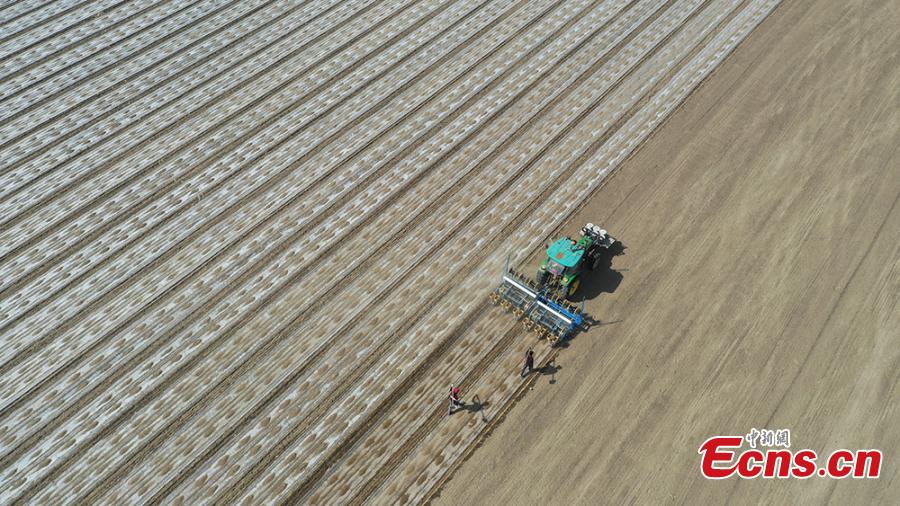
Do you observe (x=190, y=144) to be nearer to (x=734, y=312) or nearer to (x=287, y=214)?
(x=287, y=214)

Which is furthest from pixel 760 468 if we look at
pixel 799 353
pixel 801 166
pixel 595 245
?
pixel 801 166

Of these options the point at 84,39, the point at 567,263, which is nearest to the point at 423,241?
the point at 567,263

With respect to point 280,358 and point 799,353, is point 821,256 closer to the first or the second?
point 799,353

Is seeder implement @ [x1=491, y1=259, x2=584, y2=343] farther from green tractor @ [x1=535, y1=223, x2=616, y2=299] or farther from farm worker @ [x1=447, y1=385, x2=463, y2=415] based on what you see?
farm worker @ [x1=447, y1=385, x2=463, y2=415]

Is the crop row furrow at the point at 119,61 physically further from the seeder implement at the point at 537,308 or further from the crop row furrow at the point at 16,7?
the seeder implement at the point at 537,308

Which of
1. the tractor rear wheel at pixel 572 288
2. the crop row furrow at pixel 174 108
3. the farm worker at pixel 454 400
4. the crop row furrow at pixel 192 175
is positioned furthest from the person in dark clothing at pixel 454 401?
the crop row furrow at pixel 174 108

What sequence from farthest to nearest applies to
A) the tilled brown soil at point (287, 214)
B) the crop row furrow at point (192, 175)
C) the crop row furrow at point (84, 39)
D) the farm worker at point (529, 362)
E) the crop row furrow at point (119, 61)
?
the crop row furrow at point (84, 39) < the crop row furrow at point (119, 61) < the crop row furrow at point (192, 175) < the farm worker at point (529, 362) < the tilled brown soil at point (287, 214)

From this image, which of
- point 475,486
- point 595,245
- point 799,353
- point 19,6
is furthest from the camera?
point 19,6
